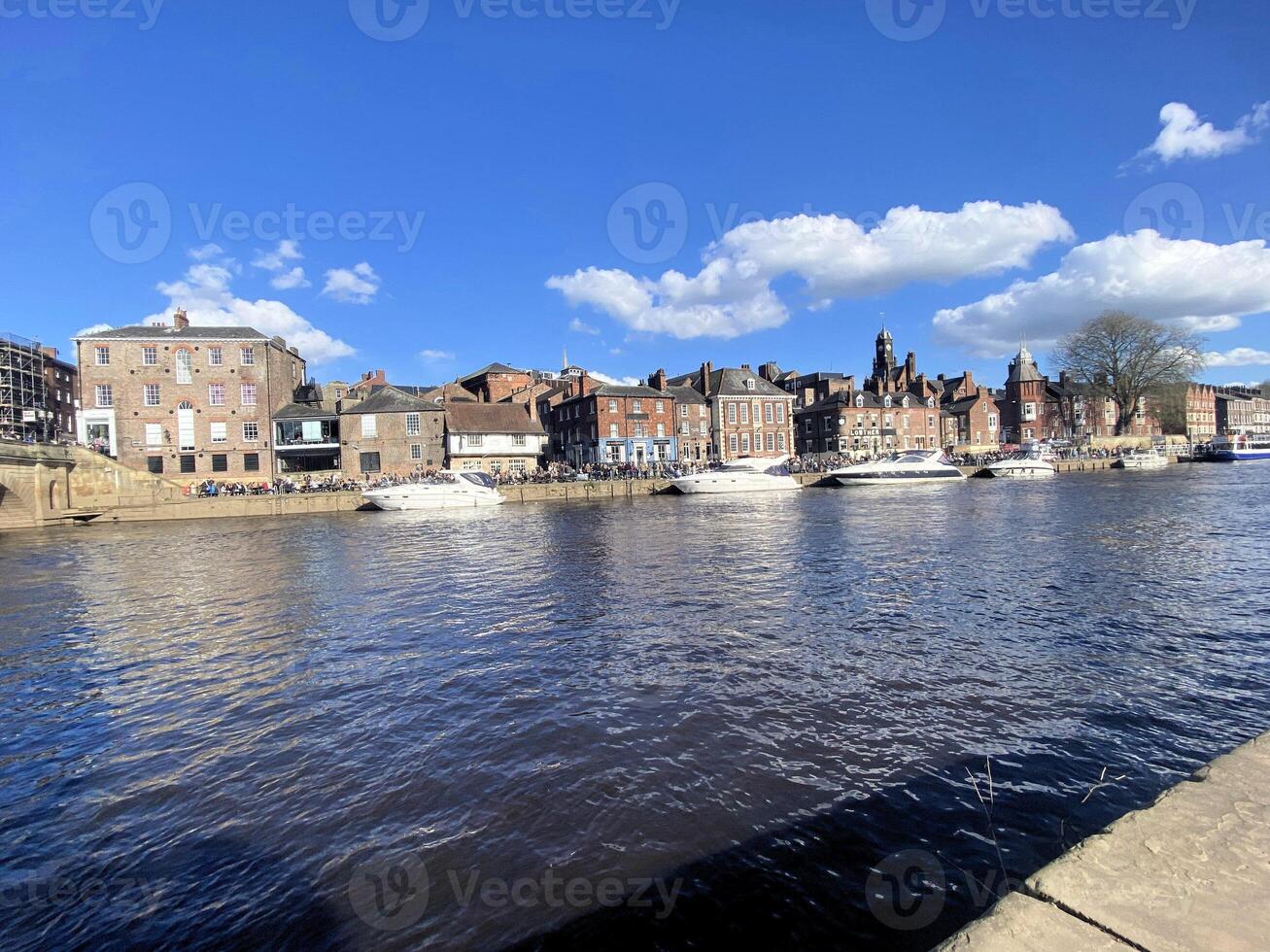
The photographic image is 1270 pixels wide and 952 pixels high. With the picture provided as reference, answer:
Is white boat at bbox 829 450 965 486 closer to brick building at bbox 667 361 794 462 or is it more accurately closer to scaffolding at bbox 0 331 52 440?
brick building at bbox 667 361 794 462

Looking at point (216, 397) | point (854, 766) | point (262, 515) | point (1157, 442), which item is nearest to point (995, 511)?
point (854, 766)

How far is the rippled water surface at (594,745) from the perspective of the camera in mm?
4906

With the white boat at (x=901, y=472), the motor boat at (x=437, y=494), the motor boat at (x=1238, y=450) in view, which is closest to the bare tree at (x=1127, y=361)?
the motor boat at (x=1238, y=450)

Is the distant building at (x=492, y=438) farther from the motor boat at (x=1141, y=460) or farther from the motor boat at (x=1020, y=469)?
the motor boat at (x=1141, y=460)

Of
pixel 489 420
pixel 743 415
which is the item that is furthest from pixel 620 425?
pixel 743 415

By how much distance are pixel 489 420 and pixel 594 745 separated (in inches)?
2261

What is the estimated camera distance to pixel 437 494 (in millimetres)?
45844

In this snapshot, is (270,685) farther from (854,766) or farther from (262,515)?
(262,515)

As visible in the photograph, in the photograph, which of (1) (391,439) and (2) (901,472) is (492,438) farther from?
(2) (901,472)

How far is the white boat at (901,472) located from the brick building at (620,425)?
62.1ft

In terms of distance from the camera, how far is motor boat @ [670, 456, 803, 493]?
2096 inches

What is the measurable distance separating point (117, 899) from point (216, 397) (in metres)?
60.7

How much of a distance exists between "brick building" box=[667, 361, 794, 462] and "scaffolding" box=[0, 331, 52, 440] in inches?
2401

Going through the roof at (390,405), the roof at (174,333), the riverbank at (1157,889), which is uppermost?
the roof at (174,333)
